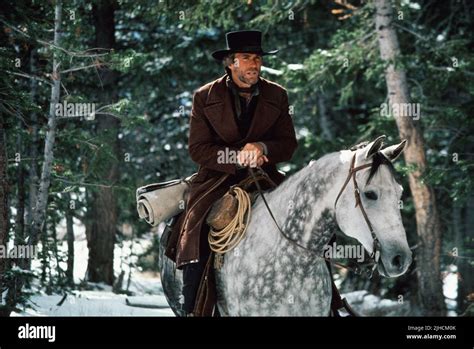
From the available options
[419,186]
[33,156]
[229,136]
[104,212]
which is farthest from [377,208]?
[104,212]

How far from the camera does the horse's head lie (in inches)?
254

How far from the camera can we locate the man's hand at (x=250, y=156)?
24.5ft

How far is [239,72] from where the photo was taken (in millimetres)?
7934

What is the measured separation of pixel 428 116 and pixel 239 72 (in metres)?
8.53

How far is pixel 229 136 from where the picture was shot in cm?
791

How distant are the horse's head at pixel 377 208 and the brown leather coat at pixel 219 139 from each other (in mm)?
1200

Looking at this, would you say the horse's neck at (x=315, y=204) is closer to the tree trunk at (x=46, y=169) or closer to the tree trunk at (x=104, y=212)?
the tree trunk at (x=46, y=169)

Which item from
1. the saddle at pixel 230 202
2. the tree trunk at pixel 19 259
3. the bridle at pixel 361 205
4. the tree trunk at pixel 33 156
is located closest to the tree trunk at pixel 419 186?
the tree trunk at pixel 33 156

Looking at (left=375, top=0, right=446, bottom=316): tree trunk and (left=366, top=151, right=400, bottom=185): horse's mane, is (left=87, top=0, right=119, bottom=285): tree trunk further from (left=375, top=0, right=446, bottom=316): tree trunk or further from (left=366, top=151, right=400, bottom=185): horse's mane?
(left=366, top=151, right=400, bottom=185): horse's mane

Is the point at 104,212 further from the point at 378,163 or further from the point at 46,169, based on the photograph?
the point at 378,163

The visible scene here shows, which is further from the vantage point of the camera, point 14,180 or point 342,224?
point 14,180
